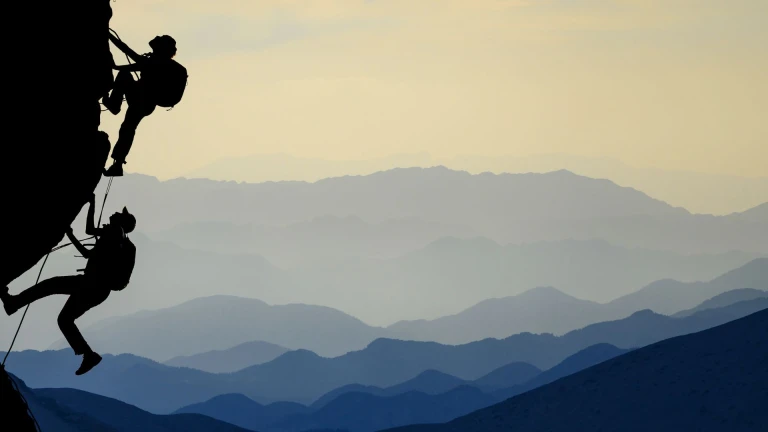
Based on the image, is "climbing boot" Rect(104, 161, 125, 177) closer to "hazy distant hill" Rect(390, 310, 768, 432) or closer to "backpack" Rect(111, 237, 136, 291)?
"backpack" Rect(111, 237, 136, 291)

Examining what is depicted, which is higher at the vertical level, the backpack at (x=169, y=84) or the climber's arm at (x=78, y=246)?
the backpack at (x=169, y=84)

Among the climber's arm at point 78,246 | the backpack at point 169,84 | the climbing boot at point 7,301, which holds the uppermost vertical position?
the backpack at point 169,84

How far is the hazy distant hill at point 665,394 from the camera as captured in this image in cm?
10875

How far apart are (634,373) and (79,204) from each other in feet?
388

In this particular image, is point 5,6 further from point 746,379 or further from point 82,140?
point 746,379

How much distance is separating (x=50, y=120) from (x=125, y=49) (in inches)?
80.9

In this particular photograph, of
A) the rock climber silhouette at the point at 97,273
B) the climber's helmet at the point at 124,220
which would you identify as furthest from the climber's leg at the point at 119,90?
the climber's helmet at the point at 124,220

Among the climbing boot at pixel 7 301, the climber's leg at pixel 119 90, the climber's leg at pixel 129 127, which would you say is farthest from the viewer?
the climber's leg at pixel 129 127

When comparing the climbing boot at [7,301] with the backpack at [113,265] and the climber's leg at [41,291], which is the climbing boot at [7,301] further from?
the backpack at [113,265]

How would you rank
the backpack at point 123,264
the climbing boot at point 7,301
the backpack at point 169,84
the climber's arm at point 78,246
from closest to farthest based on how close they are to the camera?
the climbing boot at point 7,301 → the climber's arm at point 78,246 → the backpack at point 123,264 → the backpack at point 169,84

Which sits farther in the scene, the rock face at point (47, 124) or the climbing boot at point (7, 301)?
the climbing boot at point (7, 301)

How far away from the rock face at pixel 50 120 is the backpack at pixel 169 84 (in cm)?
103

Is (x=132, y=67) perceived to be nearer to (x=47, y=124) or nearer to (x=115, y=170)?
(x=115, y=170)

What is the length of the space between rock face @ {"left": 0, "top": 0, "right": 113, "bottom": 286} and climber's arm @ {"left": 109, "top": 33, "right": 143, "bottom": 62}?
0.54 meters
